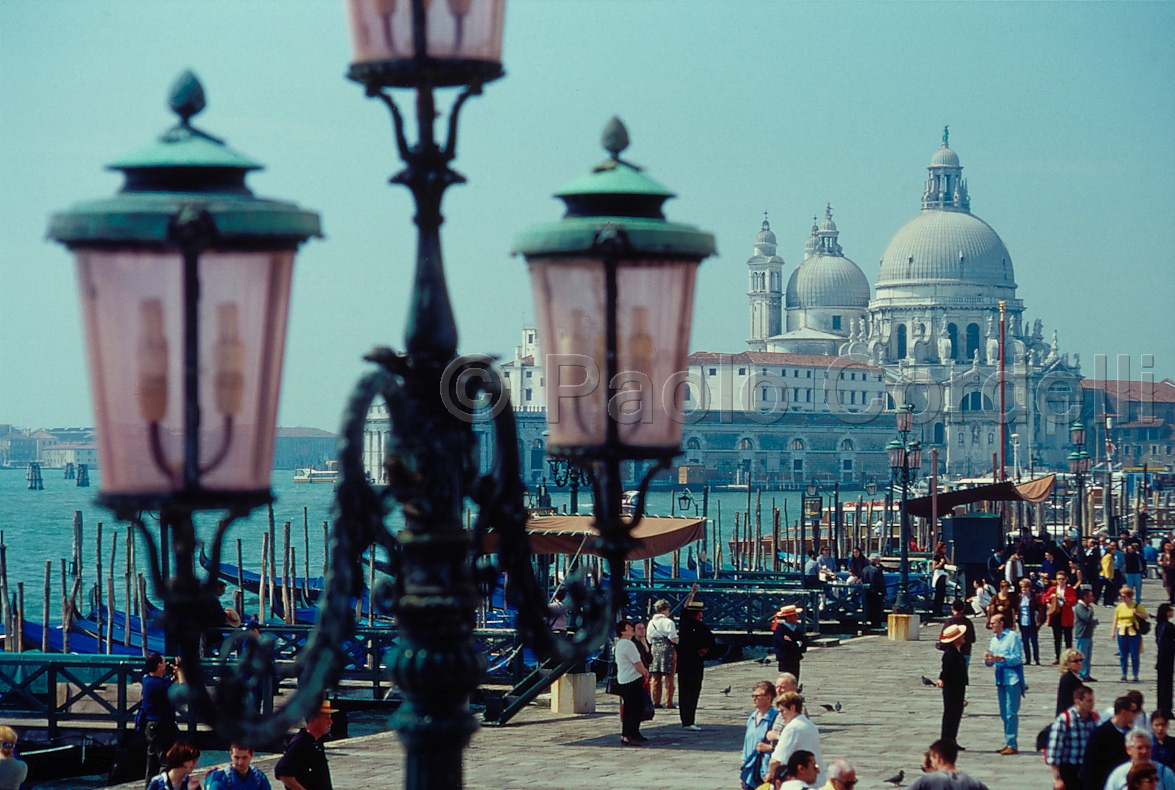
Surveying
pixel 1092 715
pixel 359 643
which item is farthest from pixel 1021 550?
pixel 1092 715

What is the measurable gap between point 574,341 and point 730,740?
8.90 metres

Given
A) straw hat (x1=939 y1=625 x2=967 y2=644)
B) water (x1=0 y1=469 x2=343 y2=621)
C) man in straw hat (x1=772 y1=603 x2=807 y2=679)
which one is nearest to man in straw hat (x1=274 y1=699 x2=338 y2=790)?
straw hat (x1=939 y1=625 x2=967 y2=644)

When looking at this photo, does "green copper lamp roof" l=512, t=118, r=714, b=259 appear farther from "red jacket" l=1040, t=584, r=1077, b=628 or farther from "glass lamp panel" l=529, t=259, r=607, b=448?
"red jacket" l=1040, t=584, r=1077, b=628

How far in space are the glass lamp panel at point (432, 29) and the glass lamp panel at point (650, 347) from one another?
0.45 meters

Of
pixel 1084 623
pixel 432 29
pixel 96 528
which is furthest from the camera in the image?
pixel 96 528

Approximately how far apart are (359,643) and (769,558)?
3250 cm

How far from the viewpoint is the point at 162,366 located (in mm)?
2529

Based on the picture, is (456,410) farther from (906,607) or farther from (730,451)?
(730,451)

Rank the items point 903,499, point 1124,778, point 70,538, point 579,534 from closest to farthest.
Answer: point 1124,778
point 579,534
point 903,499
point 70,538

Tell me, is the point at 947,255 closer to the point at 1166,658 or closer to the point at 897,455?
the point at 897,455

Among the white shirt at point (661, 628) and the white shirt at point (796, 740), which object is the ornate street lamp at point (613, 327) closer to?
the white shirt at point (796, 740)

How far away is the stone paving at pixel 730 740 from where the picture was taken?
10.2 meters

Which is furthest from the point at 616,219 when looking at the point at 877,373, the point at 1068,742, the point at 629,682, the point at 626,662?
the point at 877,373

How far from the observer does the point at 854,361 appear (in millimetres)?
118062
